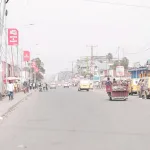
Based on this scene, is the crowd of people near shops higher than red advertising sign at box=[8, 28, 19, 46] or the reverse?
the reverse

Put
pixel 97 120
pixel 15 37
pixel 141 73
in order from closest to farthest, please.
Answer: pixel 97 120
pixel 15 37
pixel 141 73

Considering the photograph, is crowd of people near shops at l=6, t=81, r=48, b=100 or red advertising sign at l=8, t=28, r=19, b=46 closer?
crowd of people near shops at l=6, t=81, r=48, b=100

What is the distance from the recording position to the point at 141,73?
2596 inches

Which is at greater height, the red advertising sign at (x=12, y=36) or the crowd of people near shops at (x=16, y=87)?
the red advertising sign at (x=12, y=36)

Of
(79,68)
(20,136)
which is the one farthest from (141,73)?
(79,68)

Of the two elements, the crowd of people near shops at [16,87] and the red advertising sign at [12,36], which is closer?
the crowd of people near shops at [16,87]

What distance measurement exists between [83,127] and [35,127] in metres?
1.77

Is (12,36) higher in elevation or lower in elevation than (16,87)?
higher

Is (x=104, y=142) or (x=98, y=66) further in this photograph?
(x=98, y=66)

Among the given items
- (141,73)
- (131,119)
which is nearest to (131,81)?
(141,73)

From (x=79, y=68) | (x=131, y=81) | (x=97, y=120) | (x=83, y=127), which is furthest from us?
(x=79, y=68)

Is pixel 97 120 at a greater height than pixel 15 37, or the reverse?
pixel 15 37

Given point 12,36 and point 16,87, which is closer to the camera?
point 12,36

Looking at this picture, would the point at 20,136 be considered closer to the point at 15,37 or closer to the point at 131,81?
the point at 15,37
